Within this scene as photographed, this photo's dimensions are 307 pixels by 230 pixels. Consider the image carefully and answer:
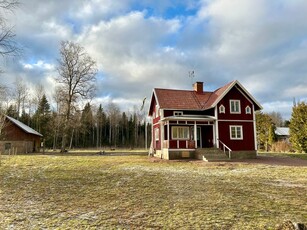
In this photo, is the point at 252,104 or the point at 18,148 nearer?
the point at 252,104

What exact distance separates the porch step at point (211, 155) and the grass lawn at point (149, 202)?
895 cm

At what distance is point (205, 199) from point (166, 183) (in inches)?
112

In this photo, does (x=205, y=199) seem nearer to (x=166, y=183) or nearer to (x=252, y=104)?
(x=166, y=183)

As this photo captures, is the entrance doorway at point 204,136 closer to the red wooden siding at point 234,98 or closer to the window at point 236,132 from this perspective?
the red wooden siding at point 234,98

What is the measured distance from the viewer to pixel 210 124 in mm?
23984

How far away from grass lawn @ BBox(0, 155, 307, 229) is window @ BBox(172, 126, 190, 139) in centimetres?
1191

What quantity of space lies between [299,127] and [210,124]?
1385 centimetres

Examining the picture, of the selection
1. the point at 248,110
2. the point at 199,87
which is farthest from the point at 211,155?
the point at 199,87

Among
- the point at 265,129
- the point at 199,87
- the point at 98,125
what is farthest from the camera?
the point at 98,125

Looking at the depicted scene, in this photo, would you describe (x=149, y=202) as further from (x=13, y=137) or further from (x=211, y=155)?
(x=13, y=137)

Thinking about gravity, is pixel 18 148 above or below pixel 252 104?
below

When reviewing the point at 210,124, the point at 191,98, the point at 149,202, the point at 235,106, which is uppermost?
the point at 191,98

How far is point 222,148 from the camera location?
23.5m

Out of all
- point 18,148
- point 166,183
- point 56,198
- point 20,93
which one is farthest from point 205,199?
point 20,93
